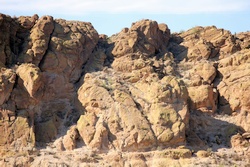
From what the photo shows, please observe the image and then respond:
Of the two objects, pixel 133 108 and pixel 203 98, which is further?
pixel 203 98

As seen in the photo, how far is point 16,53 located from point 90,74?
224 inches

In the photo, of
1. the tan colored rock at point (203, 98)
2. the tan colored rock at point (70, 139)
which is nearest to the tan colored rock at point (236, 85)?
the tan colored rock at point (203, 98)

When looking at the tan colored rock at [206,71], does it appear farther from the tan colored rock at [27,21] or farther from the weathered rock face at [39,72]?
the tan colored rock at [27,21]

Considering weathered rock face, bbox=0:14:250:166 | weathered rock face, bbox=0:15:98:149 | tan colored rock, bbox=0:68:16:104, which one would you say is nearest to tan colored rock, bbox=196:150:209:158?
weathered rock face, bbox=0:14:250:166

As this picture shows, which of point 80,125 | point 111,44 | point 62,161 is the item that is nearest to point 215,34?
point 111,44

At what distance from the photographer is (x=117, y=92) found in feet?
115

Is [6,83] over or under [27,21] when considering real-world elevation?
under

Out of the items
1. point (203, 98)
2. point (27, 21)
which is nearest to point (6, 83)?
point (27, 21)

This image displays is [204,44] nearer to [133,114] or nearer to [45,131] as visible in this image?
[133,114]

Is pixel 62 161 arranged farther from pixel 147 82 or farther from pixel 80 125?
pixel 147 82

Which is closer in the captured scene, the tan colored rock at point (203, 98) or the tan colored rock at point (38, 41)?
the tan colored rock at point (38, 41)

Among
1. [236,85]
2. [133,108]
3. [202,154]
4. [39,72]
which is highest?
[39,72]

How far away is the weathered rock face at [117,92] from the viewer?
32438 millimetres

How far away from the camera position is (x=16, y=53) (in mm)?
37406
